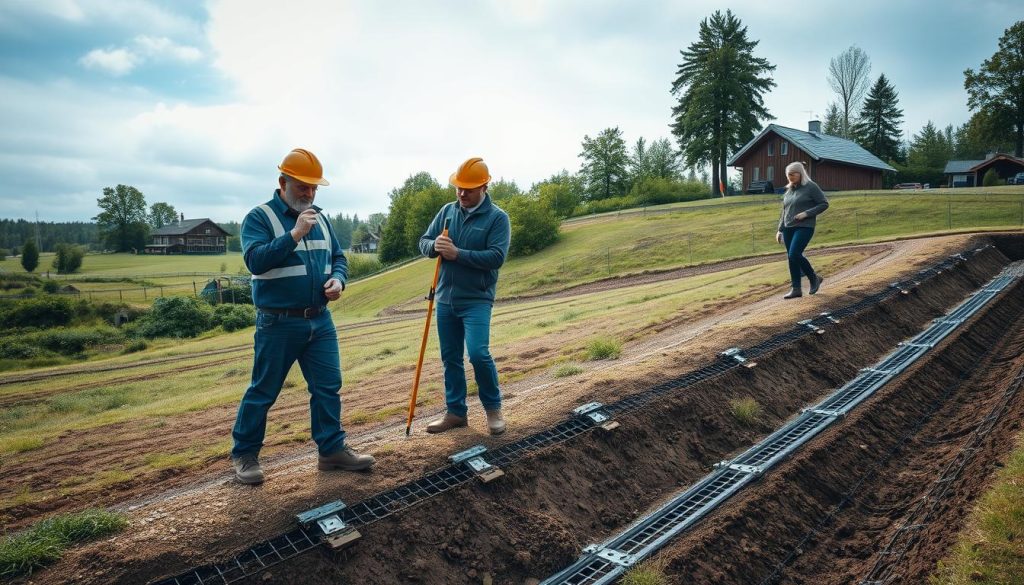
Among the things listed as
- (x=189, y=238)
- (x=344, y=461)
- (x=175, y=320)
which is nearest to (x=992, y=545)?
(x=344, y=461)

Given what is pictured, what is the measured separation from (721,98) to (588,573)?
5877 centimetres

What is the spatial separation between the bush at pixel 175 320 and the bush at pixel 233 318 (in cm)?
37

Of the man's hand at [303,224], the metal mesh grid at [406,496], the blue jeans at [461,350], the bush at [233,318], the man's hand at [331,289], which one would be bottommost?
the bush at [233,318]

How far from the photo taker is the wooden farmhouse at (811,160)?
48.3 metres

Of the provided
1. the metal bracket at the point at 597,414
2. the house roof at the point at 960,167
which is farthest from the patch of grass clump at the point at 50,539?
the house roof at the point at 960,167

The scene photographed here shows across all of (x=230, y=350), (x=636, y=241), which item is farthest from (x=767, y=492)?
(x=636, y=241)

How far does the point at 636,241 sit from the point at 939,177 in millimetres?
47758

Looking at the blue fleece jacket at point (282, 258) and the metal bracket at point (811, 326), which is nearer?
the blue fleece jacket at point (282, 258)

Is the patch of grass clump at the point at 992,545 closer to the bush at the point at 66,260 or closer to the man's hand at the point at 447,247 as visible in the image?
the man's hand at the point at 447,247

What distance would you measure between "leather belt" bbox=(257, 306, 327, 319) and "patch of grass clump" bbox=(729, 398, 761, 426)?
16.3 ft

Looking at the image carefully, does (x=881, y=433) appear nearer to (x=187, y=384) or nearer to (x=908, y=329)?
(x=908, y=329)

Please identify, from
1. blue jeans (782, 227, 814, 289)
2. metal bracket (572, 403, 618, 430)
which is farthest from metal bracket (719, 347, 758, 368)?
blue jeans (782, 227, 814, 289)

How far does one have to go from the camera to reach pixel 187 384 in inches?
553

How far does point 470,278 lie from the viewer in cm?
561
